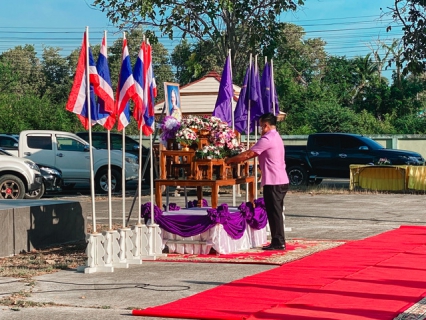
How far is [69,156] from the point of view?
27344 millimetres

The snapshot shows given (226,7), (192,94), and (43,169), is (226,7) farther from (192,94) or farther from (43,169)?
(43,169)

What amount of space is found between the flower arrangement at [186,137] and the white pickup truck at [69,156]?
13694mm

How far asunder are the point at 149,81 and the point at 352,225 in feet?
20.3

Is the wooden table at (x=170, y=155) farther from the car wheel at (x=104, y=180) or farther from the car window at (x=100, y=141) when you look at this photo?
the car window at (x=100, y=141)

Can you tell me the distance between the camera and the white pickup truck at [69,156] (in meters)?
27.0

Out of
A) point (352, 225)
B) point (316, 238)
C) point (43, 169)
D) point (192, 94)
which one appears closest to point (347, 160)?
point (192, 94)

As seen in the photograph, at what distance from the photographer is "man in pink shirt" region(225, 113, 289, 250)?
12891 millimetres

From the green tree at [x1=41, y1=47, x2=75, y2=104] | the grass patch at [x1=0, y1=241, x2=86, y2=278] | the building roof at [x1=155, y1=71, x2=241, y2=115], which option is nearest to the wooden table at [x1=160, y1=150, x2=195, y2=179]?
the grass patch at [x1=0, y1=241, x2=86, y2=278]

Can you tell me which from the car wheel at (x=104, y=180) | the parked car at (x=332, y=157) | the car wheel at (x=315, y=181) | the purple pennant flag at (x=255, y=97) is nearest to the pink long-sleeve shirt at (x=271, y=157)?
the purple pennant flag at (x=255, y=97)

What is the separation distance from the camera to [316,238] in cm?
1480

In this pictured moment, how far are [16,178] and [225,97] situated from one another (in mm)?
9234

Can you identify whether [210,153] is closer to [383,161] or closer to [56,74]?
[383,161]

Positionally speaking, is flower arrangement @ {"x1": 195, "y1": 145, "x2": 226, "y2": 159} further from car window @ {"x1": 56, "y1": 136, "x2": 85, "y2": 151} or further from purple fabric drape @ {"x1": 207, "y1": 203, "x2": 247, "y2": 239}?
Answer: car window @ {"x1": 56, "y1": 136, "x2": 85, "y2": 151}

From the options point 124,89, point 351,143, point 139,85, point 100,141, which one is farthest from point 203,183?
point 351,143
